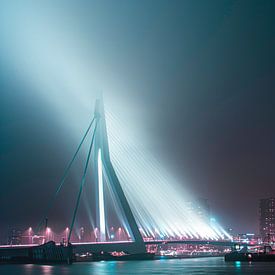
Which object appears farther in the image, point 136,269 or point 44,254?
point 44,254

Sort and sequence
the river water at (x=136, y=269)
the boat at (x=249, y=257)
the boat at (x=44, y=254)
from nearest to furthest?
the river water at (x=136, y=269) → the boat at (x=44, y=254) → the boat at (x=249, y=257)

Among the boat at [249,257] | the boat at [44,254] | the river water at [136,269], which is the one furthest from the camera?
the boat at [249,257]

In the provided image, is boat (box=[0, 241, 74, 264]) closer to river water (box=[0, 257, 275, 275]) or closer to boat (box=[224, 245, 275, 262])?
river water (box=[0, 257, 275, 275])

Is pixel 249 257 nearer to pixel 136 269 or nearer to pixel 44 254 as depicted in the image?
pixel 44 254

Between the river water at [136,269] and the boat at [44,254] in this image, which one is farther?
the boat at [44,254]

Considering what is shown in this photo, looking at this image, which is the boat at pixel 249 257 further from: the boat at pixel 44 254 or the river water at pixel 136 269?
the boat at pixel 44 254

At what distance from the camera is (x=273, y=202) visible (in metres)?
108

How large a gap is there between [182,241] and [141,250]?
7.69 m

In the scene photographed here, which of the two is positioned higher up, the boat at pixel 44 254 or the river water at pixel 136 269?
the boat at pixel 44 254

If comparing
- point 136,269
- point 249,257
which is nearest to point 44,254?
point 136,269

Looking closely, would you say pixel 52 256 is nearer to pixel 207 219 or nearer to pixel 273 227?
pixel 273 227

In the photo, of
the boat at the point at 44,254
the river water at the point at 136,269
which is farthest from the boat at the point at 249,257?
the boat at the point at 44,254

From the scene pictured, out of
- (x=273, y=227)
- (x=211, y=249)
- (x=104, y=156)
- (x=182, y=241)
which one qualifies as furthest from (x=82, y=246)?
(x=273, y=227)

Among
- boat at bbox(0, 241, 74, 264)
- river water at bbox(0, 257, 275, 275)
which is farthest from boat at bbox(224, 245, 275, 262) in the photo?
boat at bbox(0, 241, 74, 264)
